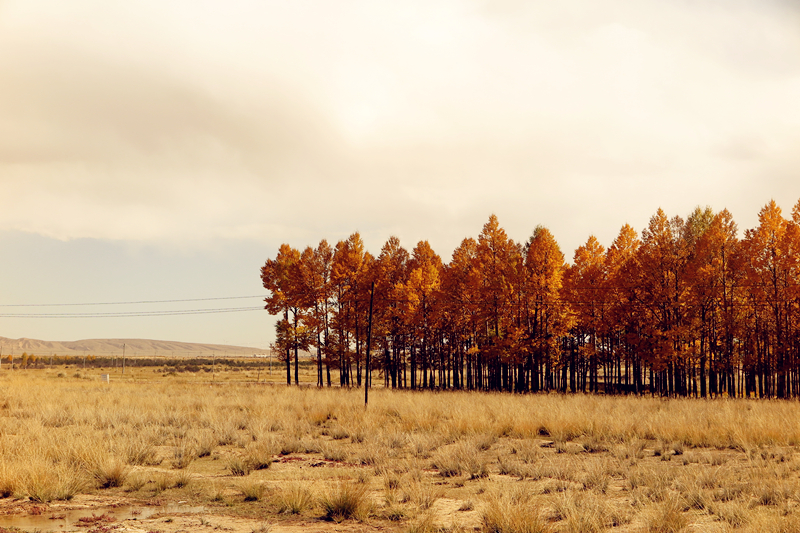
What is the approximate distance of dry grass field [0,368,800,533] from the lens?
9.31m

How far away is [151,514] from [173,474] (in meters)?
3.41

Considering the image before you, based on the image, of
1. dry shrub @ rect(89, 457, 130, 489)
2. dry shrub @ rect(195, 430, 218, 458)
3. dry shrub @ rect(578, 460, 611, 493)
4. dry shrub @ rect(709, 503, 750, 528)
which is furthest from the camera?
dry shrub @ rect(195, 430, 218, 458)

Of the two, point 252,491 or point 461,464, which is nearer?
point 252,491

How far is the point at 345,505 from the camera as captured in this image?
32.6 ft

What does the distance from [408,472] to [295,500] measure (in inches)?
138

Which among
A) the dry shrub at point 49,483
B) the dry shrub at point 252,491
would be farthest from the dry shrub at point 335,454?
the dry shrub at point 49,483

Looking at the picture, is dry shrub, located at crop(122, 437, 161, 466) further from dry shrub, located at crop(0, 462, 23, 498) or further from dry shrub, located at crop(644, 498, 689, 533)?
dry shrub, located at crop(644, 498, 689, 533)

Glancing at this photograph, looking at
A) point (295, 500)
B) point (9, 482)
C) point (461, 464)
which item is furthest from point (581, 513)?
point (9, 482)

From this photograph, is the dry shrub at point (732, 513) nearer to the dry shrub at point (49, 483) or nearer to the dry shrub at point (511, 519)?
the dry shrub at point (511, 519)

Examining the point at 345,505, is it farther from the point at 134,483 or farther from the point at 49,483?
the point at 49,483

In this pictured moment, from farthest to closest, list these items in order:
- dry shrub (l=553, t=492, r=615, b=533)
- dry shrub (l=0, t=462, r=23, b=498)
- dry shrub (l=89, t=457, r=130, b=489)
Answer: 1. dry shrub (l=89, t=457, r=130, b=489)
2. dry shrub (l=0, t=462, r=23, b=498)
3. dry shrub (l=553, t=492, r=615, b=533)

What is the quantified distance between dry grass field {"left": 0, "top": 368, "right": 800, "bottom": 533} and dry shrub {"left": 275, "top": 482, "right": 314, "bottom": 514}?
29mm

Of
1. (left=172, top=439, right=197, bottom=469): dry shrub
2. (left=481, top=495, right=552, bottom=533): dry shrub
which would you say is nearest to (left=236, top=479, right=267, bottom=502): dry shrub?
(left=172, top=439, right=197, bottom=469): dry shrub

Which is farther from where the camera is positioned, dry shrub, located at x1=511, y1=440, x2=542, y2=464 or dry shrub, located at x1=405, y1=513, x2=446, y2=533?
dry shrub, located at x1=511, y1=440, x2=542, y2=464
